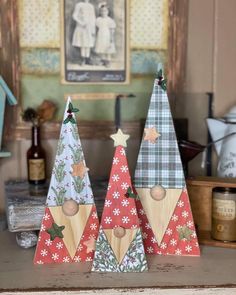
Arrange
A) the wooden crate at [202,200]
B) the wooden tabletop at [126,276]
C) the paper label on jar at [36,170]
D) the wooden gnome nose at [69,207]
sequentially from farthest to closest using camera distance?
the paper label on jar at [36,170]
the wooden crate at [202,200]
the wooden gnome nose at [69,207]
the wooden tabletop at [126,276]

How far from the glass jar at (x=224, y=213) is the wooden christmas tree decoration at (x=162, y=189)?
76mm

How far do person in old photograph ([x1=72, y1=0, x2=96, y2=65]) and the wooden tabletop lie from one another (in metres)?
0.53

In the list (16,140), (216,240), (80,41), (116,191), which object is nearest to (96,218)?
(116,191)

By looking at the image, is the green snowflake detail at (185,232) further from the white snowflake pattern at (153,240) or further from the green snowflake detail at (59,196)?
the green snowflake detail at (59,196)

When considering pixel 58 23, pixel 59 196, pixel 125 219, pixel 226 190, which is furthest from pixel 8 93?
pixel 226 190

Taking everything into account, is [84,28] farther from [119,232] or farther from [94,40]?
[119,232]

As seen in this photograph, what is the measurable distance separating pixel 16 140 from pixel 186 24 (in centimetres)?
53

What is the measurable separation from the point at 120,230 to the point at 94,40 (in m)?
0.53

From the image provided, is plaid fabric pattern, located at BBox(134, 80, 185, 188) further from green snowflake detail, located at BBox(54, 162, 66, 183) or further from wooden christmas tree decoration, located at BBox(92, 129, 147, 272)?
green snowflake detail, located at BBox(54, 162, 66, 183)

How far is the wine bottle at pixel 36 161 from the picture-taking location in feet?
4.00

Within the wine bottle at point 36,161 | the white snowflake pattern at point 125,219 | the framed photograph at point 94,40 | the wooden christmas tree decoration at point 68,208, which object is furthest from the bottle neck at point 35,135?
the white snowflake pattern at point 125,219

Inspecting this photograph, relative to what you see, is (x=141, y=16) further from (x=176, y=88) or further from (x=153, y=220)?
(x=153, y=220)

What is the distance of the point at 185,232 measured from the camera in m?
1.02

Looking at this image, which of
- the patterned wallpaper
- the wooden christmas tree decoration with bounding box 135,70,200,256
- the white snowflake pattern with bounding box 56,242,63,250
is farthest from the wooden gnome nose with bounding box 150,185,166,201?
the patterned wallpaper
